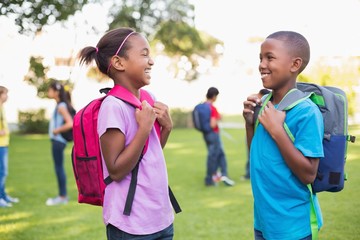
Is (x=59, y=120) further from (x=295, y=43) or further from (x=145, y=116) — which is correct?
(x=295, y=43)

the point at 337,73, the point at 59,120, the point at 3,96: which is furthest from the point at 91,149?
the point at 337,73

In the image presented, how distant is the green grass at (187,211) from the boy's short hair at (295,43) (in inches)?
120

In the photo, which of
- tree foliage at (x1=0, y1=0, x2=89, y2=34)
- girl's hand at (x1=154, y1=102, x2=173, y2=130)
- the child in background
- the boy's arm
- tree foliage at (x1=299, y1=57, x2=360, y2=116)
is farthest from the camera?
tree foliage at (x1=299, y1=57, x2=360, y2=116)

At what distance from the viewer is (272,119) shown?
220 cm

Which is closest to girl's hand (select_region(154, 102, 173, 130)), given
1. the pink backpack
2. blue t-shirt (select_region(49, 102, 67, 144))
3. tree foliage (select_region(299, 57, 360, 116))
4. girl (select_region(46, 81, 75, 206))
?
the pink backpack

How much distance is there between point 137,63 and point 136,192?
69 centimetres

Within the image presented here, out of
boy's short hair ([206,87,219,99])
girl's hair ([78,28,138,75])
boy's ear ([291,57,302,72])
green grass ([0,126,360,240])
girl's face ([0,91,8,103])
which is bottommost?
green grass ([0,126,360,240])

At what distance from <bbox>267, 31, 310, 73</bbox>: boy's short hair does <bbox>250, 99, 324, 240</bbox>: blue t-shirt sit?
0.86ft

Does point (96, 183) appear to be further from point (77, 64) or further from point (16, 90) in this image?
point (16, 90)

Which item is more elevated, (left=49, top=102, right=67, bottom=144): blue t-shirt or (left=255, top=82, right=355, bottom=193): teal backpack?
(left=255, top=82, right=355, bottom=193): teal backpack

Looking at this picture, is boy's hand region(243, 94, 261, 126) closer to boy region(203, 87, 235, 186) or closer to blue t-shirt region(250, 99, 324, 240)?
blue t-shirt region(250, 99, 324, 240)

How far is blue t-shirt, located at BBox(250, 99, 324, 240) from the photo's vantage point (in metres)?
2.15

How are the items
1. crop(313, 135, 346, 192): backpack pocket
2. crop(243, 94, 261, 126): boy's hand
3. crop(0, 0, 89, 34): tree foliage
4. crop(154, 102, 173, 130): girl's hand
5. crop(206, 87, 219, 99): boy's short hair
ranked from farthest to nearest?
1. crop(206, 87, 219, 99): boy's short hair
2. crop(0, 0, 89, 34): tree foliage
3. crop(243, 94, 261, 126): boy's hand
4. crop(154, 102, 173, 130): girl's hand
5. crop(313, 135, 346, 192): backpack pocket

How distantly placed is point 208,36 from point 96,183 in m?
32.1
